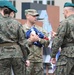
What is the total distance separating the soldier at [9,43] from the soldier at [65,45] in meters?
0.70

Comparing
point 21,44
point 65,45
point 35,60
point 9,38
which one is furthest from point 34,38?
point 9,38

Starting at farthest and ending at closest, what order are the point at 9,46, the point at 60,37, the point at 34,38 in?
the point at 34,38, the point at 60,37, the point at 9,46

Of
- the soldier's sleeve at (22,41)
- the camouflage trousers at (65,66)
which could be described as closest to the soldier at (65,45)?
the camouflage trousers at (65,66)

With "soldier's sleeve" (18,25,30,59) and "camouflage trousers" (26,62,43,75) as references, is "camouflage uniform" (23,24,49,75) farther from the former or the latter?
"soldier's sleeve" (18,25,30,59)

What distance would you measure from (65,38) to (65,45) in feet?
0.45

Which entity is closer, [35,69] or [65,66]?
[65,66]

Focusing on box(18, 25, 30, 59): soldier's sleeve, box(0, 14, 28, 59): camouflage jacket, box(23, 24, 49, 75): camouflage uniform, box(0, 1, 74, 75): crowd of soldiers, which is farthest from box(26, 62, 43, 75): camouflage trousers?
box(0, 14, 28, 59): camouflage jacket

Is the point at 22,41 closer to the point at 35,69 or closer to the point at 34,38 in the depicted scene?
the point at 34,38

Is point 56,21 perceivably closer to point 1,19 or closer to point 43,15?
point 43,15

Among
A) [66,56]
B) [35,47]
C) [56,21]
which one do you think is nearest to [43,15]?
[56,21]

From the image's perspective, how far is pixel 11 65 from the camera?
841cm

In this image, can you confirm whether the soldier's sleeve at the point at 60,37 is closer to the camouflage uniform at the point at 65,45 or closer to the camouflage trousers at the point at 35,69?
the camouflage uniform at the point at 65,45

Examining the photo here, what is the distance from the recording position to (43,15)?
1231 cm

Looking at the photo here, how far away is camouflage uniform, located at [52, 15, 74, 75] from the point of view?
8750mm
